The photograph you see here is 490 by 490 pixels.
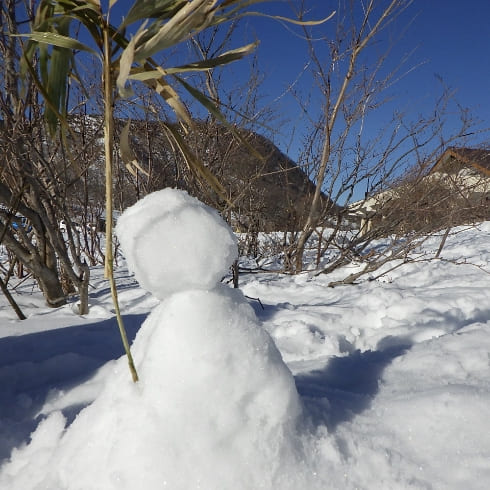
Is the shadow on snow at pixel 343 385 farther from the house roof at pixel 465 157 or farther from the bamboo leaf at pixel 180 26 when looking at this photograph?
the house roof at pixel 465 157

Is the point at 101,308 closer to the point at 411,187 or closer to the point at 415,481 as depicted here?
the point at 415,481

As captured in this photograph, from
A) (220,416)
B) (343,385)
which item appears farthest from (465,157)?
(220,416)

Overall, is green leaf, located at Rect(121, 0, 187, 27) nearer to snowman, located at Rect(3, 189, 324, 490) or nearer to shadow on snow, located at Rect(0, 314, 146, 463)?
snowman, located at Rect(3, 189, 324, 490)

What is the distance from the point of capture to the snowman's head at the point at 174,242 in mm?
643

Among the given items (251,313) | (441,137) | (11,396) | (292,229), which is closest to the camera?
(251,313)

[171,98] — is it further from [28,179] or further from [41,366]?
[28,179]

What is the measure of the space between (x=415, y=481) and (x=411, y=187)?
3.28 m

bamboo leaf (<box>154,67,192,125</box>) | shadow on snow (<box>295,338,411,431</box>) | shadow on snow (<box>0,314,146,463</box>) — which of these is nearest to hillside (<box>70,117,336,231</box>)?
shadow on snow (<box>0,314,146,463</box>)

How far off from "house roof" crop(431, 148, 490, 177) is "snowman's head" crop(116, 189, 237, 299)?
3335 mm

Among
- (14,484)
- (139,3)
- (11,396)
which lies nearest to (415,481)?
(14,484)

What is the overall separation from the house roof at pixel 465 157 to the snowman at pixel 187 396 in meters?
3.35

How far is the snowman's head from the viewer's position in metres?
0.64

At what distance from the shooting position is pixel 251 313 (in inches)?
29.3

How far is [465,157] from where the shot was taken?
395cm
